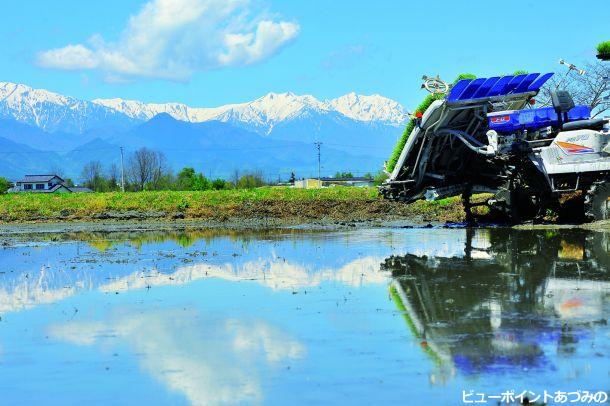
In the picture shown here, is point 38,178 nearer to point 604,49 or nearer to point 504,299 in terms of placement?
point 604,49

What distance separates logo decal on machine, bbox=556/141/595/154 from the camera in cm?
2123

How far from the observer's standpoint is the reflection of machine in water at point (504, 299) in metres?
8.45

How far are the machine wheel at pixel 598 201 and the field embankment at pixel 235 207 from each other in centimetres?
642

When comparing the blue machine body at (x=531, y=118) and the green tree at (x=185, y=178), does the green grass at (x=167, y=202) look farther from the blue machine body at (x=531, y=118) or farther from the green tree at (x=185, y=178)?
the green tree at (x=185, y=178)

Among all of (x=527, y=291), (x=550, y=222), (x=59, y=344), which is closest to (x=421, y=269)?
(x=527, y=291)

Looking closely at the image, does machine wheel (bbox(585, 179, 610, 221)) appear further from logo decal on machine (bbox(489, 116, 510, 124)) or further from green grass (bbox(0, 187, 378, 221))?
green grass (bbox(0, 187, 378, 221))

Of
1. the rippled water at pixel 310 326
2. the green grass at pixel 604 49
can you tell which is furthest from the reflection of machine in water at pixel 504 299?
the green grass at pixel 604 49

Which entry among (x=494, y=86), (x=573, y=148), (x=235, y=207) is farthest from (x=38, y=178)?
(x=573, y=148)

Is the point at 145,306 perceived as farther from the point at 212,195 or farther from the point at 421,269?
the point at 212,195

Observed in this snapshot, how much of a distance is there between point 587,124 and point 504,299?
11544mm

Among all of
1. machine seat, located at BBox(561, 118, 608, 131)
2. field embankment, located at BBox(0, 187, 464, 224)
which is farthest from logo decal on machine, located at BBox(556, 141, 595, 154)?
field embankment, located at BBox(0, 187, 464, 224)

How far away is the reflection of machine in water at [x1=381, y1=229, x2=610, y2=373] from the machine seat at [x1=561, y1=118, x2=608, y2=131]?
3931 mm

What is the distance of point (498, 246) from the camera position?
727 inches

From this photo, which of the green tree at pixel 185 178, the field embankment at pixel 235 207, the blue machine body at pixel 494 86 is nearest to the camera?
the blue machine body at pixel 494 86
